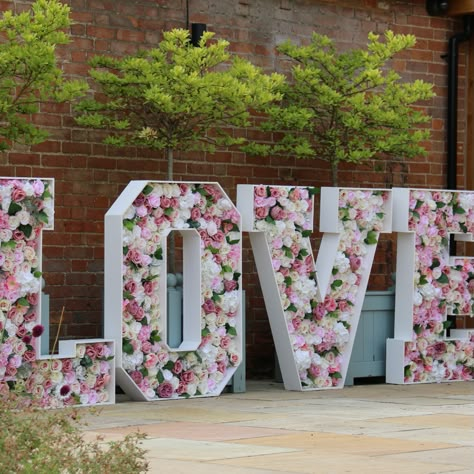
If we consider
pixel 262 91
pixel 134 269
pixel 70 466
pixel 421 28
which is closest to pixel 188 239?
pixel 134 269

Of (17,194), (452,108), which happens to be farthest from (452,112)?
(17,194)

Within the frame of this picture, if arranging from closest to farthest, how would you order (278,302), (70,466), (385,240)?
1. (70,466)
2. (278,302)
3. (385,240)

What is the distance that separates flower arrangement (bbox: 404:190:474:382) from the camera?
37.0 feet

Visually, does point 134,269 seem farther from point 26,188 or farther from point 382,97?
point 382,97

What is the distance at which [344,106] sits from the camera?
38.2ft

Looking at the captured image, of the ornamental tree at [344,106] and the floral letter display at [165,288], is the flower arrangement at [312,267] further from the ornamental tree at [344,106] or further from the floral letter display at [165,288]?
the ornamental tree at [344,106]

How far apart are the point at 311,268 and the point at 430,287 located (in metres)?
1.24

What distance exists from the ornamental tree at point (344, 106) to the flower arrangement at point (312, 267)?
24.6 inches

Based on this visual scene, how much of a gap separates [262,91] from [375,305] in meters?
2.33

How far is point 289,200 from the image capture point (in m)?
10.5

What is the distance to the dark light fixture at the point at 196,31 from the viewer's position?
11.1 meters

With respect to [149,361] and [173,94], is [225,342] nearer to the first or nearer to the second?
[149,361]

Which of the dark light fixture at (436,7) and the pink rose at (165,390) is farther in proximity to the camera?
the dark light fixture at (436,7)

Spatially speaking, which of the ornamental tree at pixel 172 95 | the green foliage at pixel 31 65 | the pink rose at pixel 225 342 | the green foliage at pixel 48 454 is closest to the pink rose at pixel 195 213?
the ornamental tree at pixel 172 95
